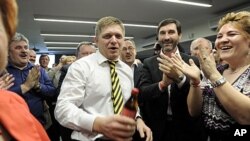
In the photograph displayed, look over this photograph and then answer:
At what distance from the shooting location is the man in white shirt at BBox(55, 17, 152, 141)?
1.38 m

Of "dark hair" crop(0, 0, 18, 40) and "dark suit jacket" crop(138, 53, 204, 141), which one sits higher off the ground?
"dark hair" crop(0, 0, 18, 40)

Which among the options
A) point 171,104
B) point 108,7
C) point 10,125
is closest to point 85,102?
point 171,104

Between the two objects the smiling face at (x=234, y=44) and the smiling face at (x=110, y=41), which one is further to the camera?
the smiling face at (x=110, y=41)

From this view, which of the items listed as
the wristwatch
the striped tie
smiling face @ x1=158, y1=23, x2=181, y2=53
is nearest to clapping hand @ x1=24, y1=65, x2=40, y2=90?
the striped tie

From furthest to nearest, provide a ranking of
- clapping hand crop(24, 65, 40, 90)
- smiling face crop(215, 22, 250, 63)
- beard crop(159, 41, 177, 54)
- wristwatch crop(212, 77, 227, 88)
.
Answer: clapping hand crop(24, 65, 40, 90), beard crop(159, 41, 177, 54), smiling face crop(215, 22, 250, 63), wristwatch crop(212, 77, 227, 88)

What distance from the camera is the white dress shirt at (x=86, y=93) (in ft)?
5.08

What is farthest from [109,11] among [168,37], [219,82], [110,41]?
[219,82]

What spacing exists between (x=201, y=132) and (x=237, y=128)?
→ 0.64m

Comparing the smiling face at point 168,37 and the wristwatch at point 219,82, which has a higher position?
the smiling face at point 168,37

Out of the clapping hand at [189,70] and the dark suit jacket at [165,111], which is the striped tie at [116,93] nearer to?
the dark suit jacket at [165,111]

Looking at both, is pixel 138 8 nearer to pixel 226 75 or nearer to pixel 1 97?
pixel 226 75

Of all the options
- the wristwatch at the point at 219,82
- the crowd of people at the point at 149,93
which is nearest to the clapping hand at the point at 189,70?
the crowd of people at the point at 149,93

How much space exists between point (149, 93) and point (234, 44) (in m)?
0.72

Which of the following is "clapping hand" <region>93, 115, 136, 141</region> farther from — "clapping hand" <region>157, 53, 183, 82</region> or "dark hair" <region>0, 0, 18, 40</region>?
"clapping hand" <region>157, 53, 183, 82</region>
